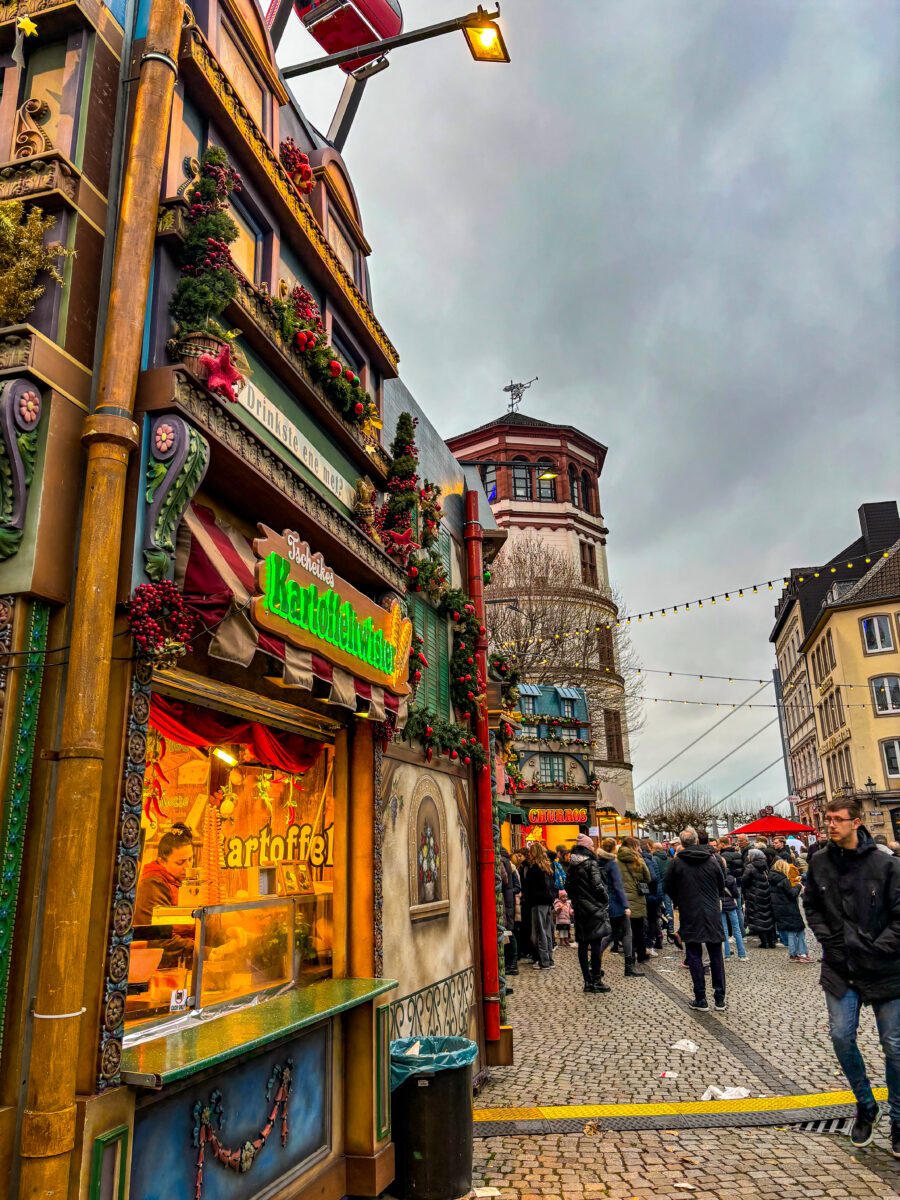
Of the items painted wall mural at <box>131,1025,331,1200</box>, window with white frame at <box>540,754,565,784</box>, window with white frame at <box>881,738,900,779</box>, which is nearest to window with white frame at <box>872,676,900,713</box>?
window with white frame at <box>881,738,900,779</box>

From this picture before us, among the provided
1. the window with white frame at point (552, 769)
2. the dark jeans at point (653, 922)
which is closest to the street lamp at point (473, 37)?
the dark jeans at point (653, 922)

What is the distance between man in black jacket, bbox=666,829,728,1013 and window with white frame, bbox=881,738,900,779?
36.5 meters

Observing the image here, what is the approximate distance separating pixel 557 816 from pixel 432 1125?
23.6 m

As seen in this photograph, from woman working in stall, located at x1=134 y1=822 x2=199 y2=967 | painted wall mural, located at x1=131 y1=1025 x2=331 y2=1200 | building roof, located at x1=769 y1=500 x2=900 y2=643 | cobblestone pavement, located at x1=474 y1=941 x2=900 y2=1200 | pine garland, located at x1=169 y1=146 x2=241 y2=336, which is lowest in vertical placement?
cobblestone pavement, located at x1=474 y1=941 x2=900 y2=1200

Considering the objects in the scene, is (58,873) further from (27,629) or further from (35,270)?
(35,270)

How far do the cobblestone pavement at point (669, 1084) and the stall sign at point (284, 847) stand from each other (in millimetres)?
2278

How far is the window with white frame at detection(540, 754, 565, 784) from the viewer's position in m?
28.4

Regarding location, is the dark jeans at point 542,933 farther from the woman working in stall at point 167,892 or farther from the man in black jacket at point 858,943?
the woman working in stall at point 167,892

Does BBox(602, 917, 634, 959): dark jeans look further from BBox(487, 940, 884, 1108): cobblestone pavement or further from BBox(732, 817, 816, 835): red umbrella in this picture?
BBox(732, 817, 816, 835): red umbrella

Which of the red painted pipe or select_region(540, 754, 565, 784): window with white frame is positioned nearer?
the red painted pipe

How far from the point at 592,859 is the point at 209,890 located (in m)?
6.98

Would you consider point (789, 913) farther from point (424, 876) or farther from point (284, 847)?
point (284, 847)

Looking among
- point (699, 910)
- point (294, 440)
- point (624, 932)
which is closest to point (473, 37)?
point (294, 440)

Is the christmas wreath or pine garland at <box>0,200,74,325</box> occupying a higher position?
pine garland at <box>0,200,74,325</box>
